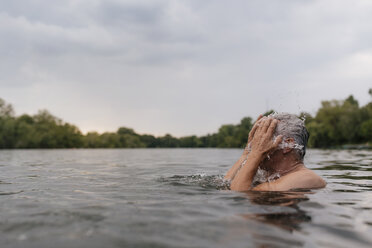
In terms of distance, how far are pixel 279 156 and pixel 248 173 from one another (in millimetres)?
592

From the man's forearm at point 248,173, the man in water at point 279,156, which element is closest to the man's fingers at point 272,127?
the man in water at point 279,156

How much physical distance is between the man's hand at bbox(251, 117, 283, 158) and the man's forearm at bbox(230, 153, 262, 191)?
0.08 m

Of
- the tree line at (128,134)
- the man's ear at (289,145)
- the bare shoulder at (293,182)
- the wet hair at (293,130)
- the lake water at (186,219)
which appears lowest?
the lake water at (186,219)

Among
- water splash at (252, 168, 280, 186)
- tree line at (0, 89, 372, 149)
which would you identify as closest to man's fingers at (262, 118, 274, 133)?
water splash at (252, 168, 280, 186)

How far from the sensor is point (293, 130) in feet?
15.9

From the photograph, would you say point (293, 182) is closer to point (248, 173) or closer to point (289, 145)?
point (289, 145)

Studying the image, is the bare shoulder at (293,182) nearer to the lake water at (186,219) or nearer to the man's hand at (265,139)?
the lake water at (186,219)

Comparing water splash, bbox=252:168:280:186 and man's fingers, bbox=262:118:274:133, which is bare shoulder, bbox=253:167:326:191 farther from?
man's fingers, bbox=262:118:274:133

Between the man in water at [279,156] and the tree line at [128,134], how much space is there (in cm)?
4170

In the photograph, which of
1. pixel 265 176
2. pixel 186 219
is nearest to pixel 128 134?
pixel 265 176

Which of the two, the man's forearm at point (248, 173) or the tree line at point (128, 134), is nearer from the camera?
the man's forearm at point (248, 173)

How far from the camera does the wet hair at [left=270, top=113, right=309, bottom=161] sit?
483cm

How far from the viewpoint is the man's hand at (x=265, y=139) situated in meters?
4.70

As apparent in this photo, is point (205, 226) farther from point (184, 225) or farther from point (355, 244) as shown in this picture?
point (355, 244)
